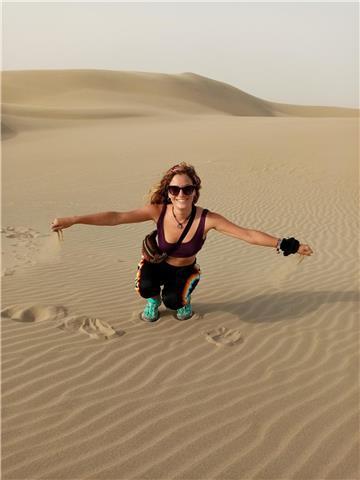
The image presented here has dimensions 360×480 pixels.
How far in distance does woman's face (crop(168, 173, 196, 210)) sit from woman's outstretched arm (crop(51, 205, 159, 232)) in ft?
1.00

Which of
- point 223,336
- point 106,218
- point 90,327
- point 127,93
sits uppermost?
point 127,93

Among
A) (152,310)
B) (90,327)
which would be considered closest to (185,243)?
(152,310)

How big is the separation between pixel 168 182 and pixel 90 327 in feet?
5.38

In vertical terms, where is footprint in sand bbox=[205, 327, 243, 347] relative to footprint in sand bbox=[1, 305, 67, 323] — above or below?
below

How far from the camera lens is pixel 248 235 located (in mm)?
4305

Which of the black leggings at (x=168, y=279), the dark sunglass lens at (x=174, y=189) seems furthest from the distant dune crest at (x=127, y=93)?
the dark sunglass lens at (x=174, y=189)

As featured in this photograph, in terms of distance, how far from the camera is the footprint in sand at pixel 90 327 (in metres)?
4.69

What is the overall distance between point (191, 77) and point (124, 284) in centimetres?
9025

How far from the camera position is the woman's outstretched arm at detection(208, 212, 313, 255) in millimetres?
4172

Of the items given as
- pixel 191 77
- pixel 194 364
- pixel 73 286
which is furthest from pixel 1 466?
pixel 191 77

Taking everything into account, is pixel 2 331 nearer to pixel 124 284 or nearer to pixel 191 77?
pixel 124 284

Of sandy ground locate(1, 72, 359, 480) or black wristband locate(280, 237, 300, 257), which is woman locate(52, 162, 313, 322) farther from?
sandy ground locate(1, 72, 359, 480)

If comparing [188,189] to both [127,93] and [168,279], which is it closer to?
[168,279]

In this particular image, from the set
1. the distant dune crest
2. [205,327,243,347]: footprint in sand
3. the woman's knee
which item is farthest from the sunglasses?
the distant dune crest
